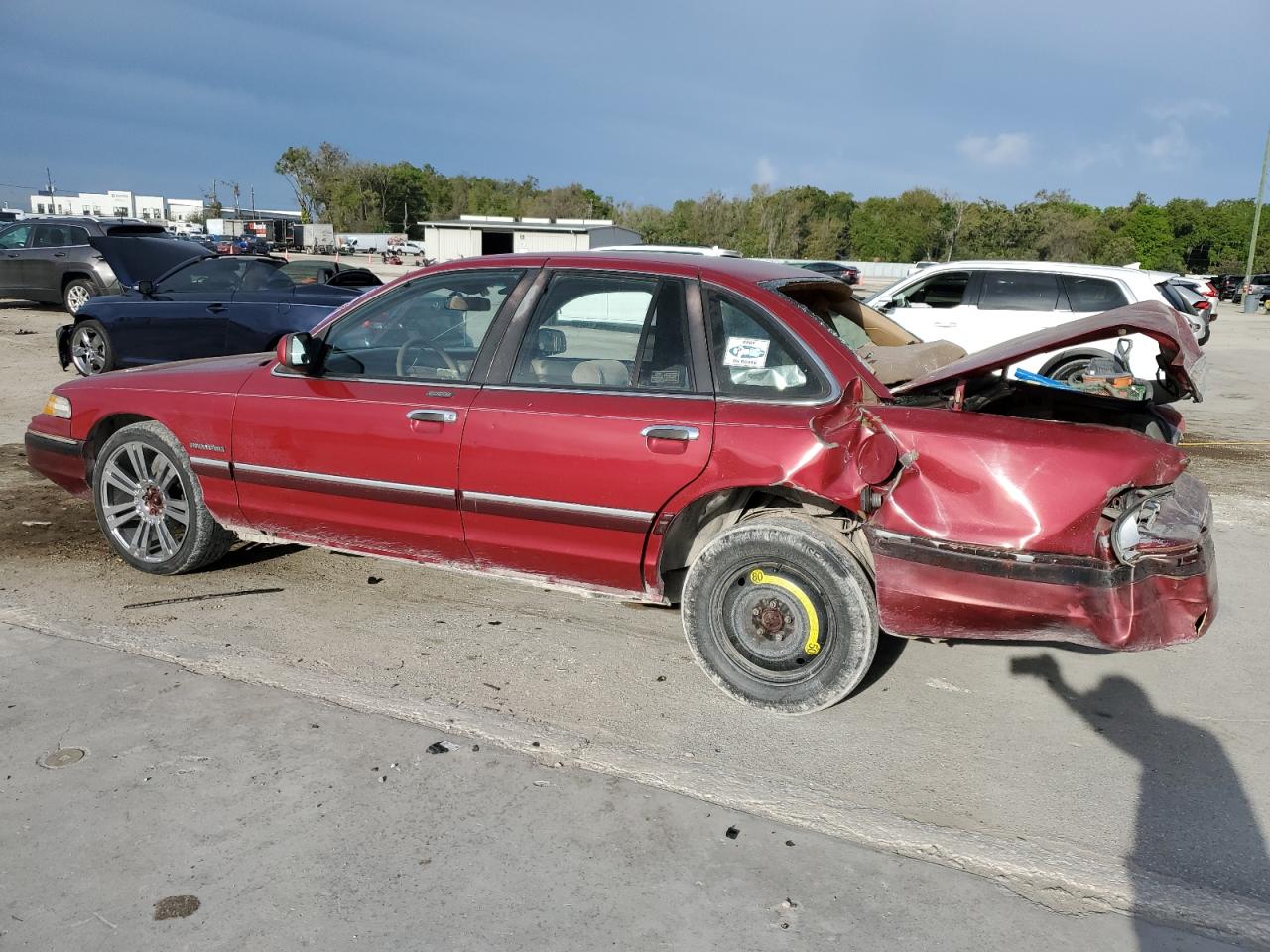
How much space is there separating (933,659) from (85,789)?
10.6ft

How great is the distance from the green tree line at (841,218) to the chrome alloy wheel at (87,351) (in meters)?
56.7

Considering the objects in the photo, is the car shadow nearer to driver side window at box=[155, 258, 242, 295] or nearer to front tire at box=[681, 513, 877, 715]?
front tire at box=[681, 513, 877, 715]

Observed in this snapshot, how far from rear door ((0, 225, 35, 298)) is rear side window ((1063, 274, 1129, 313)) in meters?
16.8

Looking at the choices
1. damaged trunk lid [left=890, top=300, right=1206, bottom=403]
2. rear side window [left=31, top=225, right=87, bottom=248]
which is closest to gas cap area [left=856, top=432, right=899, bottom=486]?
damaged trunk lid [left=890, top=300, right=1206, bottom=403]

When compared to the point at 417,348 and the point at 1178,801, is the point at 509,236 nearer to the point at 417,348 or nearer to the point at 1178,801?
the point at 417,348

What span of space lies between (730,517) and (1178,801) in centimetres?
176

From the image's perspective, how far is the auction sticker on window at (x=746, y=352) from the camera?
3543 mm

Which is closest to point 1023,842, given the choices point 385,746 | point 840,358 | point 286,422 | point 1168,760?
point 1168,760

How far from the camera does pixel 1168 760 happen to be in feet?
10.6

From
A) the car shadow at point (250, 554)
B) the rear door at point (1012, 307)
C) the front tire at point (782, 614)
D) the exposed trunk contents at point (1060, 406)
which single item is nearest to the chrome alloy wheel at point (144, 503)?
the car shadow at point (250, 554)

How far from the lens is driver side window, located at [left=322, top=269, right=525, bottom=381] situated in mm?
4055

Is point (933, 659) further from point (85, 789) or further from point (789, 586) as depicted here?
point (85, 789)

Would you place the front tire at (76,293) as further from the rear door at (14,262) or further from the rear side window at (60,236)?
the rear door at (14,262)

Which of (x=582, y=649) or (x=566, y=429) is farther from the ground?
(x=566, y=429)
